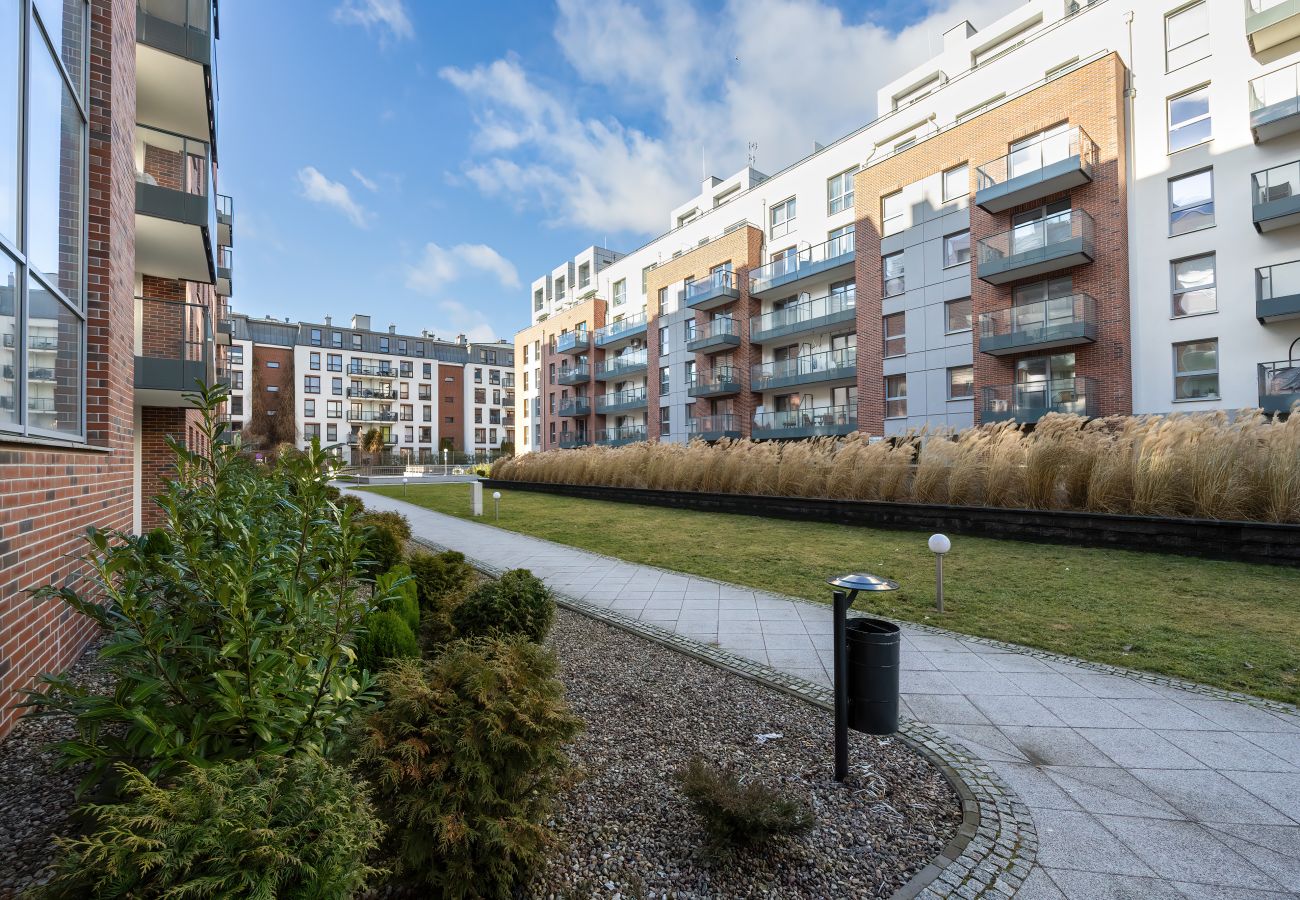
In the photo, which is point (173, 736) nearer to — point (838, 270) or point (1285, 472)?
point (1285, 472)

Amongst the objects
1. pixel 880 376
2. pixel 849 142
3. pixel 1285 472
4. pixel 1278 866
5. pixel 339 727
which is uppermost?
pixel 849 142

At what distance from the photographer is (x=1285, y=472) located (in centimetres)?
728

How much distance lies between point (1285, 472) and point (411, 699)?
1024cm

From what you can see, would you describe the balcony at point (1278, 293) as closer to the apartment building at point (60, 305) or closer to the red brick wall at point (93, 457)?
the apartment building at point (60, 305)

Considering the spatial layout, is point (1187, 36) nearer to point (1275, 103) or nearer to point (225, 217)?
point (1275, 103)

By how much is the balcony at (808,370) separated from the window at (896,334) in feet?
4.63

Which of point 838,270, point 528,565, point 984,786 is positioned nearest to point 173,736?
point 984,786

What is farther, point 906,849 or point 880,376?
point 880,376

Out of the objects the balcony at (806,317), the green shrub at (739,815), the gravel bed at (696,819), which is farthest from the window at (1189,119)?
the green shrub at (739,815)

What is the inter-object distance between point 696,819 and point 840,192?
95.7ft

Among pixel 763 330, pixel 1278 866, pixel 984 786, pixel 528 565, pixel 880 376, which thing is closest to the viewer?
pixel 1278 866

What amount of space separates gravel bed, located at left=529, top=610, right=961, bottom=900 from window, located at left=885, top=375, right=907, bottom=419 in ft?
69.4

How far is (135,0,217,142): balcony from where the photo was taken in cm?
926

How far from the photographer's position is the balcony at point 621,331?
38.0m
